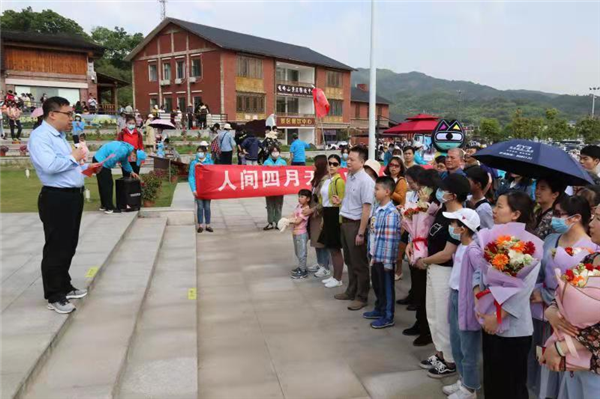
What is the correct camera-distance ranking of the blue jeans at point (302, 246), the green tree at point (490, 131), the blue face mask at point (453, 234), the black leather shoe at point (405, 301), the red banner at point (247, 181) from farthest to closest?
the green tree at point (490, 131), the red banner at point (247, 181), the blue jeans at point (302, 246), the black leather shoe at point (405, 301), the blue face mask at point (453, 234)

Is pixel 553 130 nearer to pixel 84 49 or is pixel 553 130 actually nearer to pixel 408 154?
pixel 84 49

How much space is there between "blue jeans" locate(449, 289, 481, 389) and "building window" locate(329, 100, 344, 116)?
43.3m

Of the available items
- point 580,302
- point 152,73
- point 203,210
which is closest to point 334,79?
point 152,73

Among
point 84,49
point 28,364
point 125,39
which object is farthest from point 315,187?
point 125,39

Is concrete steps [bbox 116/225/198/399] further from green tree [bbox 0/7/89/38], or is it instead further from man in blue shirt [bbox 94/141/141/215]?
green tree [bbox 0/7/89/38]

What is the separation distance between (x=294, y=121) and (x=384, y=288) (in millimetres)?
37733

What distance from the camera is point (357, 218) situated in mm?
5391

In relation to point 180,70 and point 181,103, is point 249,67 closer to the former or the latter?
point 180,70

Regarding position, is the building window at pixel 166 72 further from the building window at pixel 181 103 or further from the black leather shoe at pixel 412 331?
the black leather shoe at pixel 412 331

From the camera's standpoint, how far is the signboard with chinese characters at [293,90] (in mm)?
41094

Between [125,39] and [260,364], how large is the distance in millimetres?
57954

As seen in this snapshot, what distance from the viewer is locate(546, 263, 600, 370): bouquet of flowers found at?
2.32m

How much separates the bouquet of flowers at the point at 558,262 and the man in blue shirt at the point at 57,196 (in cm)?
381

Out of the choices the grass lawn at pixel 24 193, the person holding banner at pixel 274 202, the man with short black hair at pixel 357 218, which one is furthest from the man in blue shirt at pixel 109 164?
the man with short black hair at pixel 357 218
